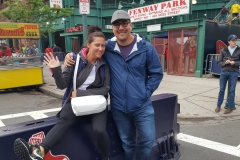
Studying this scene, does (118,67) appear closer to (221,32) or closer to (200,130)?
(200,130)

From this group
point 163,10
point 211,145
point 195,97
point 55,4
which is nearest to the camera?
point 211,145

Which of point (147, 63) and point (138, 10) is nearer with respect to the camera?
point (147, 63)

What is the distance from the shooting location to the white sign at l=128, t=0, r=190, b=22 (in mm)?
11297

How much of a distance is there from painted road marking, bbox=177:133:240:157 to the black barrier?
45.5 inches

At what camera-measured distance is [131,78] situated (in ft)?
7.64

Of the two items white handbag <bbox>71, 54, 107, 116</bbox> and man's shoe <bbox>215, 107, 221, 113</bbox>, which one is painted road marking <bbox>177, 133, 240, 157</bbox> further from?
white handbag <bbox>71, 54, 107, 116</bbox>

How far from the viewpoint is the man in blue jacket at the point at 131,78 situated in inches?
91.6

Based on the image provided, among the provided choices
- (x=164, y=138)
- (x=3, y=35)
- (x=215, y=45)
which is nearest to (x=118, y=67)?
(x=164, y=138)

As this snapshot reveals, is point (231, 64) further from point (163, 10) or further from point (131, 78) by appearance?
point (163, 10)

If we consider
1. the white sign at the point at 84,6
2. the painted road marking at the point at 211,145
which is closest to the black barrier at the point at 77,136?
the painted road marking at the point at 211,145

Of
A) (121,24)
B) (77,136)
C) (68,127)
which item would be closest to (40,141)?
(68,127)

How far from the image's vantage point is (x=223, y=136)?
4.43 meters

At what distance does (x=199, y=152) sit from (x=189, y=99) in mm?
3405

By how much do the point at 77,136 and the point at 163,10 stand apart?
11470mm
